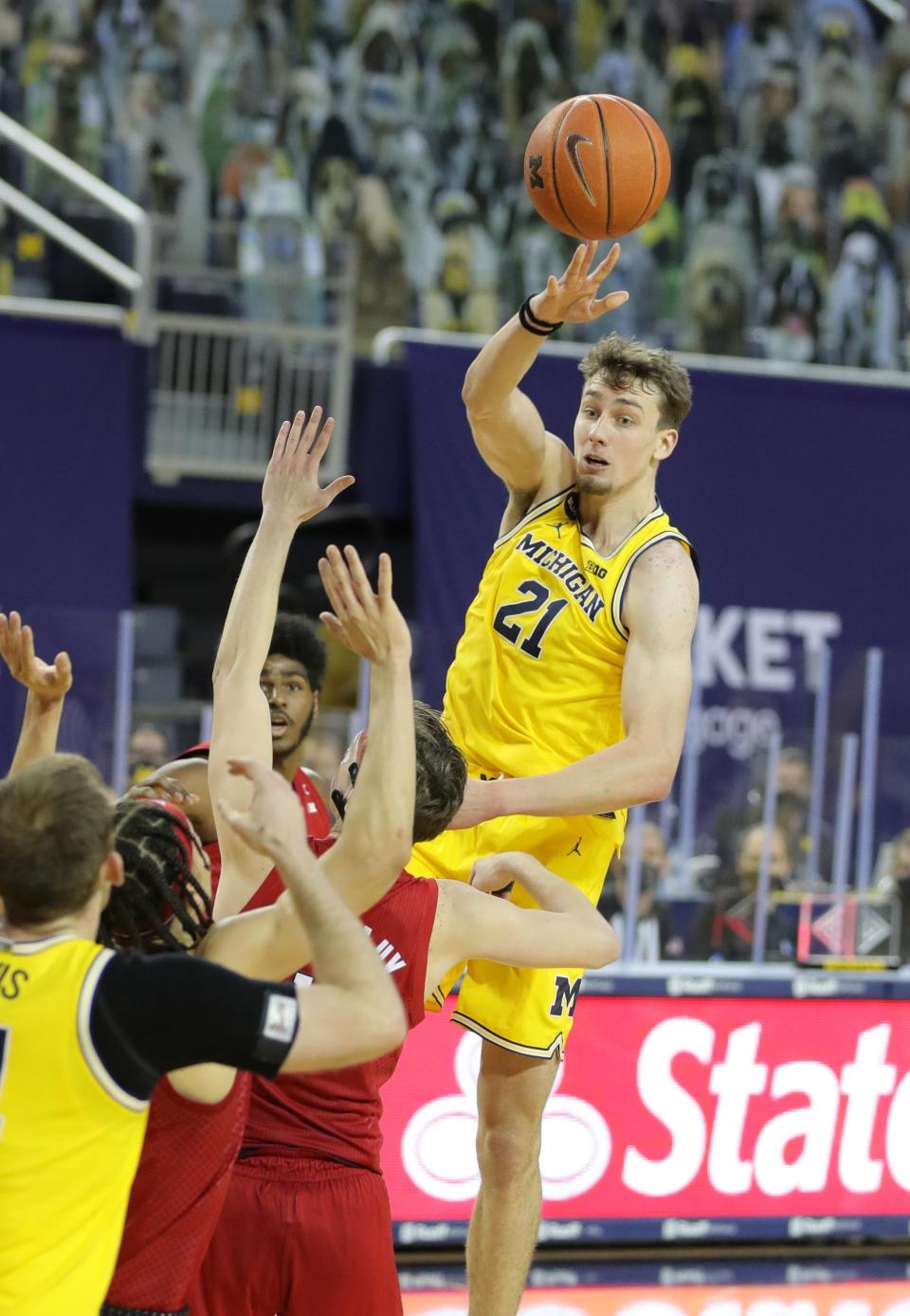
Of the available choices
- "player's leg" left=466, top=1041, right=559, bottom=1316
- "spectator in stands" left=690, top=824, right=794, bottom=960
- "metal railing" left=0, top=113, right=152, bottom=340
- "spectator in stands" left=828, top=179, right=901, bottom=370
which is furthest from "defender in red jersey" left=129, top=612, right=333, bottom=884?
"spectator in stands" left=828, top=179, right=901, bottom=370

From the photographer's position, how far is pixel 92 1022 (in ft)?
8.00

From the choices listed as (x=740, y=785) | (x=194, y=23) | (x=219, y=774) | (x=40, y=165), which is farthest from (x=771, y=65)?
(x=219, y=774)

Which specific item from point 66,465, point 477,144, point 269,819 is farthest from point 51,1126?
point 477,144

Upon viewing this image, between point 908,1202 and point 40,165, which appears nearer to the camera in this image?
point 908,1202

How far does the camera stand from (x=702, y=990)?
6.81m

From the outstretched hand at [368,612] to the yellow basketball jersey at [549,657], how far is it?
1721 millimetres

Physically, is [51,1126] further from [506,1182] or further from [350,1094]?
[506,1182]

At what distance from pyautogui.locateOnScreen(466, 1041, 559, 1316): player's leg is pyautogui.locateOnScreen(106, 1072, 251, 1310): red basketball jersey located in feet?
5.76

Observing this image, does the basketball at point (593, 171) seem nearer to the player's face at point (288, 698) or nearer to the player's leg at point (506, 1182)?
the player's face at point (288, 698)

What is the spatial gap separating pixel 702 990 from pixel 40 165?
8.07 meters

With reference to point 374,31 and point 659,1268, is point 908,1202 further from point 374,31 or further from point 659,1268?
point 374,31

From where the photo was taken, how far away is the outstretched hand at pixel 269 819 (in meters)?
2.50

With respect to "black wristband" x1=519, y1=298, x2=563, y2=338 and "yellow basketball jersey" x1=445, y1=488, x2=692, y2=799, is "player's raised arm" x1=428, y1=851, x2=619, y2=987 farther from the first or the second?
"black wristband" x1=519, y1=298, x2=563, y2=338

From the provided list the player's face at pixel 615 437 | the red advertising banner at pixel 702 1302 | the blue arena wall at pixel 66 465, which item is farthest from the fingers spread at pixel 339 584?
the blue arena wall at pixel 66 465
